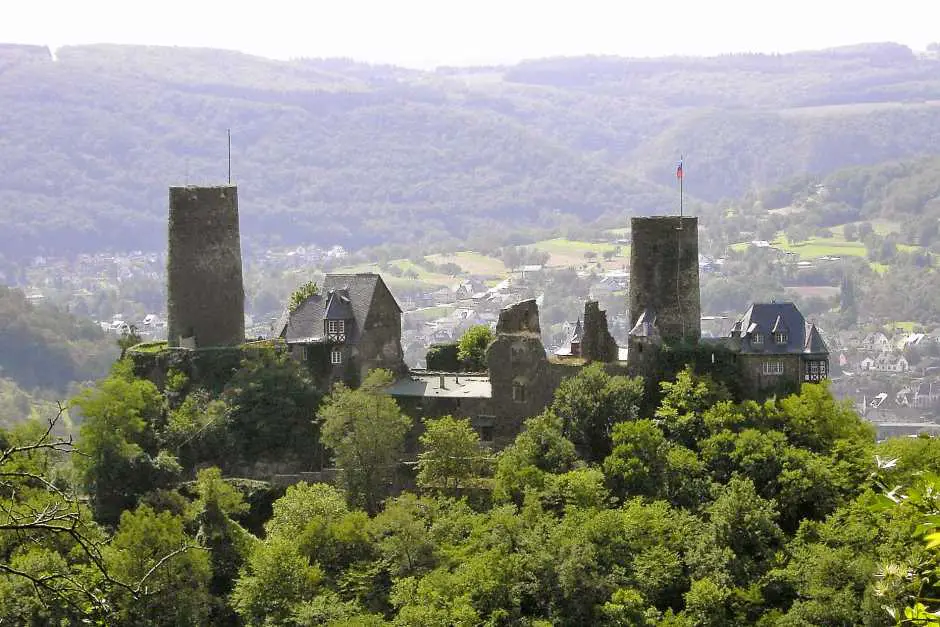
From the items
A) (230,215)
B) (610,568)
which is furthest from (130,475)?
(610,568)

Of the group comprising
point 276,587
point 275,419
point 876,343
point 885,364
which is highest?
point 275,419

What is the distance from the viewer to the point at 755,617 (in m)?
49.2

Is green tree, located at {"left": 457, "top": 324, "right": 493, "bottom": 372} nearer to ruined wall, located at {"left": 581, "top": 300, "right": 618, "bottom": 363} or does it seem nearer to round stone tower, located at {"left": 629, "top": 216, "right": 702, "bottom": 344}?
ruined wall, located at {"left": 581, "top": 300, "right": 618, "bottom": 363}

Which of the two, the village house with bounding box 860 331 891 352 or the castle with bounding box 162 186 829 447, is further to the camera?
the village house with bounding box 860 331 891 352

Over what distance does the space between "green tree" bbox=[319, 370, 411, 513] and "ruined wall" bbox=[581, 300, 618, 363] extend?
651cm

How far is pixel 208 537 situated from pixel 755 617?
15981 millimetres

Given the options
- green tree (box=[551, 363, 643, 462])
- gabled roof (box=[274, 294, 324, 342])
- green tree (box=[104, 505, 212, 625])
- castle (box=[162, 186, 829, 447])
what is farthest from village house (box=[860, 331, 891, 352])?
green tree (box=[104, 505, 212, 625])

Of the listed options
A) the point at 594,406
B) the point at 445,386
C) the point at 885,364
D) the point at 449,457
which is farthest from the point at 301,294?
the point at 885,364

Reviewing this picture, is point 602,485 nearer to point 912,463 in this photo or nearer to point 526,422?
point 526,422

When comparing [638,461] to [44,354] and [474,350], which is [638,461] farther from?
[44,354]

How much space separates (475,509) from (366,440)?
3890 mm

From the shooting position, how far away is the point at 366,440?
55.2m

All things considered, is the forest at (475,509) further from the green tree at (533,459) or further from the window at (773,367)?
the window at (773,367)

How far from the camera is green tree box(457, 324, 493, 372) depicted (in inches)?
2488
